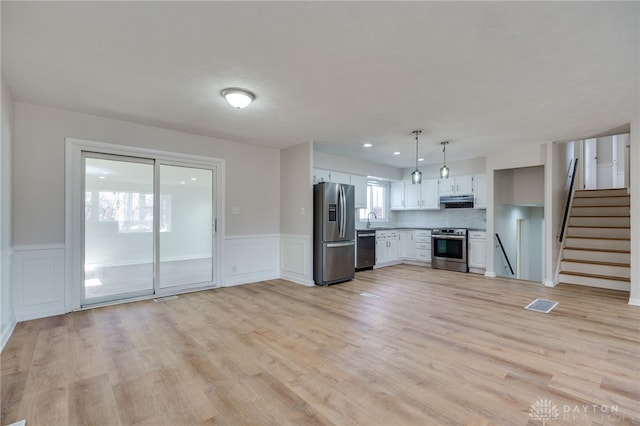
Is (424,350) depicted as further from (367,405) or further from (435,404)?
(367,405)

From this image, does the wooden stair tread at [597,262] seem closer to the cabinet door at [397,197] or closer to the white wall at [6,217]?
the cabinet door at [397,197]

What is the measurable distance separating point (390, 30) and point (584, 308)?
4255 mm

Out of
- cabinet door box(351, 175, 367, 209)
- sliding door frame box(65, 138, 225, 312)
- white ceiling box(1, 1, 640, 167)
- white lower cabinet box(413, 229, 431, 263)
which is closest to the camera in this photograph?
white ceiling box(1, 1, 640, 167)

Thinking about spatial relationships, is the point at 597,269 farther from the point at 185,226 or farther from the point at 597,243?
the point at 185,226

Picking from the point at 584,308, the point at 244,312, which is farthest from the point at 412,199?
the point at 244,312

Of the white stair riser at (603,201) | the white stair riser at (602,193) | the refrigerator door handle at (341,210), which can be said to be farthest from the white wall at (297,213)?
the white stair riser at (602,193)

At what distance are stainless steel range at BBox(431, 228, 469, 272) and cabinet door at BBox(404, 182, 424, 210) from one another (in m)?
0.98

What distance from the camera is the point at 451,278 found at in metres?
5.73

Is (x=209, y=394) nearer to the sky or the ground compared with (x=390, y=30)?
nearer to the ground

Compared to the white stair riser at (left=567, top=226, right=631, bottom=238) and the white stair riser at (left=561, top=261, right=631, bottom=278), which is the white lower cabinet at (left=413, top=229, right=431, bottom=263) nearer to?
the white stair riser at (left=561, top=261, right=631, bottom=278)

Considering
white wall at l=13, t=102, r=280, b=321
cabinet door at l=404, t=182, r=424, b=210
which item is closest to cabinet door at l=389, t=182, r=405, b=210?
cabinet door at l=404, t=182, r=424, b=210

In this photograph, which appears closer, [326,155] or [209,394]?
[209,394]

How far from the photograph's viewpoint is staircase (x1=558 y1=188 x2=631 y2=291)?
4.88 meters

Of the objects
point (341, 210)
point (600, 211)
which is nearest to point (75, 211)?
point (341, 210)
